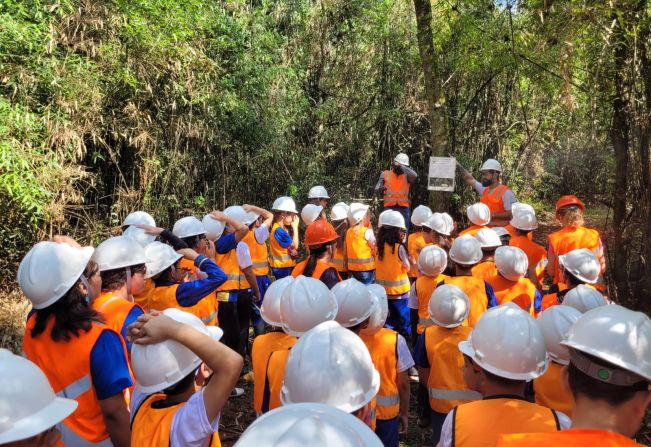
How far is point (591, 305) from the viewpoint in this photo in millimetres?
3027

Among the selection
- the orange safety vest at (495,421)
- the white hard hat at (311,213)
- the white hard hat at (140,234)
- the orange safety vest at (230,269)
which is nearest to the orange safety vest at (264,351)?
the orange safety vest at (495,421)

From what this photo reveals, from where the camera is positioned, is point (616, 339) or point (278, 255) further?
point (278, 255)

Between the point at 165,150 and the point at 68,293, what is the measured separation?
675 cm

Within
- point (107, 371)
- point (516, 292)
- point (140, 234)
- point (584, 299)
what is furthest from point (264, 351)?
point (516, 292)

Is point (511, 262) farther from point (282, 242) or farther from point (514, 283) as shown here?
point (282, 242)

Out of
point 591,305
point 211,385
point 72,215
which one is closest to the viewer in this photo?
point 211,385

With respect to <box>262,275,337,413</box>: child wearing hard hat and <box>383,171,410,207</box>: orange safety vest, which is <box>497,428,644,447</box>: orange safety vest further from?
<box>383,171,410,207</box>: orange safety vest

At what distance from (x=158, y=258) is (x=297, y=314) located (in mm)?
1290

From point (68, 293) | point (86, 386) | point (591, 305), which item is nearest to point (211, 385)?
point (86, 386)

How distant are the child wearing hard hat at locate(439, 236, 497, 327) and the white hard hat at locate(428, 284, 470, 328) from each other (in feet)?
2.03

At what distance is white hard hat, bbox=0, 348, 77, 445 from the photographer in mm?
1415

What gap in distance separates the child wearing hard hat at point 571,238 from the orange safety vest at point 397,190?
3.74m

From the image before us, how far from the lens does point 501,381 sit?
6.77 feet

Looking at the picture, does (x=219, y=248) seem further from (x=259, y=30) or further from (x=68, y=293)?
(x=259, y=30)
